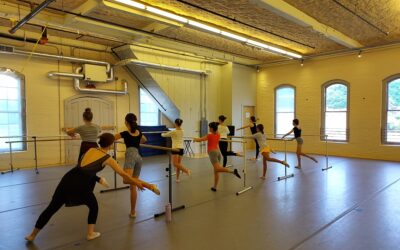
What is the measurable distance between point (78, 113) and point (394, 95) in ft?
33.0

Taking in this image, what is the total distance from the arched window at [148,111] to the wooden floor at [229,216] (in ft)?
13.9

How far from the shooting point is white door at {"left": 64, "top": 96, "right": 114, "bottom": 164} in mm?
8531

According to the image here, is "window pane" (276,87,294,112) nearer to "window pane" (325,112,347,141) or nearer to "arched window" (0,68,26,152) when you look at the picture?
"window pane" (325,112,347,141)

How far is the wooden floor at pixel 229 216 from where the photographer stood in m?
3.22

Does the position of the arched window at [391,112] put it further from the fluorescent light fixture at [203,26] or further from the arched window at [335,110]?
the fluorescent light fixture at [203,26]

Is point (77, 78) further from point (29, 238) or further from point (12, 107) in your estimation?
point (29, 238)

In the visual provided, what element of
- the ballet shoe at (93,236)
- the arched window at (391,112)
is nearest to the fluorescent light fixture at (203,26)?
the ballet shoe at (93,236)

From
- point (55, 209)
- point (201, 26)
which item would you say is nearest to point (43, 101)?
point (201, 26)

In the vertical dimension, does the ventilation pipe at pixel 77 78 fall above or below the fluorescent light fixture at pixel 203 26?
below

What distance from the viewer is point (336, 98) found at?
10.5m

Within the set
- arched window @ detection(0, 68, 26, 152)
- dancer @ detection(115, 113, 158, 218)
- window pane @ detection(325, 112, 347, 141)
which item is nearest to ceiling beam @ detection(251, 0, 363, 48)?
window pane @ detection(325, 112, 347, 141)

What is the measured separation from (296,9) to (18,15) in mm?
6047

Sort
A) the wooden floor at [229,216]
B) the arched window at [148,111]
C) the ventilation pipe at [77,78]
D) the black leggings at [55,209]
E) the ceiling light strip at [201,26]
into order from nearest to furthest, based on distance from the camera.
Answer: the black leggings at [55,209] → the wooden floor at [229,216] → the ceiling light strip at [201,26] → the ventilation pipe at [77,78] → the arched window at [148,111]

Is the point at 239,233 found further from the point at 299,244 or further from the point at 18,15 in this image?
the point at 18,15
